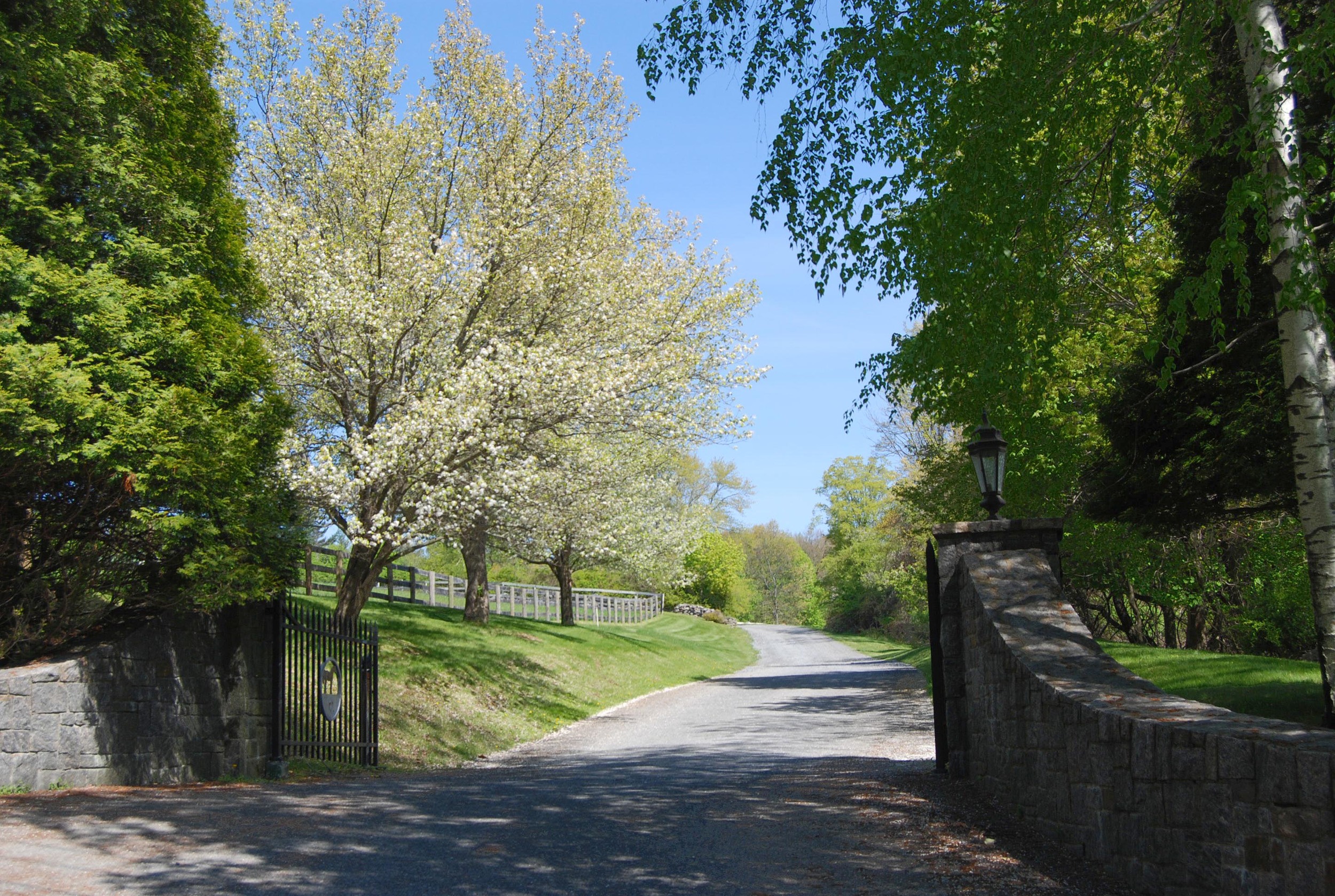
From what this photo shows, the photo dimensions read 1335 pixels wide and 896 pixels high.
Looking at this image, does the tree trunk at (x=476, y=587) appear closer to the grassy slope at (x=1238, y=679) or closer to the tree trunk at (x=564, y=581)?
the tree trunk at (x=564, y=581)

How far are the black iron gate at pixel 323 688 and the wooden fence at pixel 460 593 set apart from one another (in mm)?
6655

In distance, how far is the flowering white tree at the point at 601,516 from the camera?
17453 millimetres

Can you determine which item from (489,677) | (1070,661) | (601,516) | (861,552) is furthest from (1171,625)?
(861,552)

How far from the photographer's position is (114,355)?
25.6ft

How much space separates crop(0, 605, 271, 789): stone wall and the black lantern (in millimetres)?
7002

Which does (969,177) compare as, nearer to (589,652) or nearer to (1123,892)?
(1123,892)

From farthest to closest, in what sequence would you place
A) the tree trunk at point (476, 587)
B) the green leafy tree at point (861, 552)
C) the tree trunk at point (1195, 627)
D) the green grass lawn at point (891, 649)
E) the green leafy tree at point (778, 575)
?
the green leafy tree at point (778, 575)
the green leafy tree at point (861, 552)
the green grass lawn at point (891, 649)
the tree trunk at point (476, 587)
the tree trunk at point (1195, 627)

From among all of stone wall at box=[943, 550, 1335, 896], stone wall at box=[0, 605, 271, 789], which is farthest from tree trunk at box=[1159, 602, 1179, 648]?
stone wall at box=[0, 605, 271, 789]

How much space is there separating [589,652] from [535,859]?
1983cm

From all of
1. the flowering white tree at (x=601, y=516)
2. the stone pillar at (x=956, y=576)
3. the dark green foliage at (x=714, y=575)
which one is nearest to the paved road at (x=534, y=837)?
the stone pillar at (x=956, y=576)

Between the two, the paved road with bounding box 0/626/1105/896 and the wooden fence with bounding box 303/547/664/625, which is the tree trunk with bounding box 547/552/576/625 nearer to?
the wooden fence with bounding box 303/547/664/625

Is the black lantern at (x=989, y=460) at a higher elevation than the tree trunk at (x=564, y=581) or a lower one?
higher

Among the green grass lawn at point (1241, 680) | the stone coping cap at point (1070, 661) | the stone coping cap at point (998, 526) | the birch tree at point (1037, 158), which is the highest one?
the birch tree at point (1037, 158)

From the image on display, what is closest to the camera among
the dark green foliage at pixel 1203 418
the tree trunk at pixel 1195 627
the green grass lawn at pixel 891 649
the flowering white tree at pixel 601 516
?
the dark green foliage at pixel 1203 418
